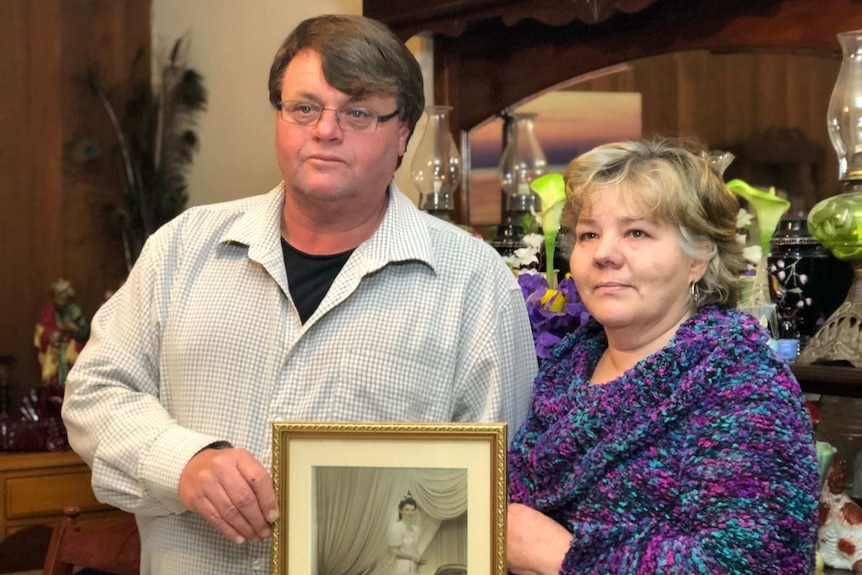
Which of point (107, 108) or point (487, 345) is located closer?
point (487, 345)

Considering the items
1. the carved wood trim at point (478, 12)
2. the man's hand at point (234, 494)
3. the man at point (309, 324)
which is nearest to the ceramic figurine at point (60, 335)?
the carved wood trim at point (478, 12)

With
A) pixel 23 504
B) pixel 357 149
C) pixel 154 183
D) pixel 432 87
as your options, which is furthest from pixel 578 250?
pixel 154 183

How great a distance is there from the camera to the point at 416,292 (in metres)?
1.47

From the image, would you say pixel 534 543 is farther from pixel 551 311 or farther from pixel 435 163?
pixel 435 163

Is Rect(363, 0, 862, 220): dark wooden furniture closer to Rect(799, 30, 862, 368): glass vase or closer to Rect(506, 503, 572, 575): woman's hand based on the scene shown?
Rect(799, 30, 862, 368): glass vase

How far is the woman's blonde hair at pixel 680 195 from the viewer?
1254 millimetres

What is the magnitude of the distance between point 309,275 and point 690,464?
598mm

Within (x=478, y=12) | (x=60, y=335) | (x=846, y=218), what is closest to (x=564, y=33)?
(x=478, y=12)

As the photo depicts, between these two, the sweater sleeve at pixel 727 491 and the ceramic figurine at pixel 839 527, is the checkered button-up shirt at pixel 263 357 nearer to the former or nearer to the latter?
the sweater sleeve at pixel 727 491

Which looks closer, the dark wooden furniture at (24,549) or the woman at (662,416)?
the woman at (662,416)

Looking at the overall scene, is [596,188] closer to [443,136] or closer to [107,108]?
[443,136]

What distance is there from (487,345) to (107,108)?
3.33 metres

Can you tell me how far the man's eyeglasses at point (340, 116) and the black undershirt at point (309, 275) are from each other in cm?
18

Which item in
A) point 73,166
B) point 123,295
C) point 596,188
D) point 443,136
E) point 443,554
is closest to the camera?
point 443,554
